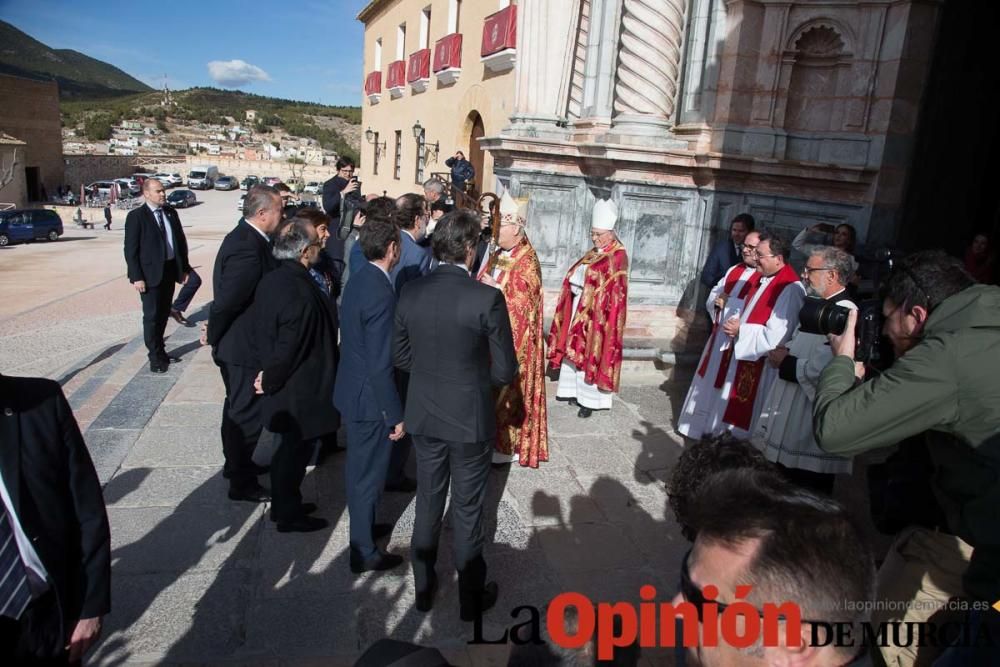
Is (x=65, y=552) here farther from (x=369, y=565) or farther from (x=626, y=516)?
(x=626, y=516)

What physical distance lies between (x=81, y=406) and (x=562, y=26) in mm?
6587

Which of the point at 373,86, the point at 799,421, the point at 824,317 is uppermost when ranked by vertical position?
the point at 373,86

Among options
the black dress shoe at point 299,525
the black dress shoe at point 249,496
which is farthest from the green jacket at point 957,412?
the black dress shoe at point 249,496

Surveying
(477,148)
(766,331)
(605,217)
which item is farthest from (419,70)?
(766,331)

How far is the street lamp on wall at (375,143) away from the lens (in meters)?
26.8

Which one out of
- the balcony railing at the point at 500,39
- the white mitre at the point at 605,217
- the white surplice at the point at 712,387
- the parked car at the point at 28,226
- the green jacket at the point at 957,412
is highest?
the balcony railing at the point at 500,39

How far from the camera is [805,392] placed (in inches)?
145

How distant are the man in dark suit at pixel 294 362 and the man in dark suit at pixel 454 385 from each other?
25.3 inches

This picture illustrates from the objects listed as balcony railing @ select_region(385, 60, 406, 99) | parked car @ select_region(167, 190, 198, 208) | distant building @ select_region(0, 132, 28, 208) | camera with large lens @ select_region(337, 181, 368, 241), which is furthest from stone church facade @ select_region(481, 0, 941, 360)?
distant building @ select_region(0, 132, 28, 208)

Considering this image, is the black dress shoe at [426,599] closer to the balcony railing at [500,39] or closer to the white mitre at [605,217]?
the white mitre at [605,217]

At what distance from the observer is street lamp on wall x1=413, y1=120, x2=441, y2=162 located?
768 inches

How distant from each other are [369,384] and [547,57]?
245 inches

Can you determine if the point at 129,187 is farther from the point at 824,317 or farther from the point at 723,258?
the point at 824,317

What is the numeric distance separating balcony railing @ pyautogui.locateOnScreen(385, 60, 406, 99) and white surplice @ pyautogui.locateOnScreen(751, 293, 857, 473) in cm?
2190
